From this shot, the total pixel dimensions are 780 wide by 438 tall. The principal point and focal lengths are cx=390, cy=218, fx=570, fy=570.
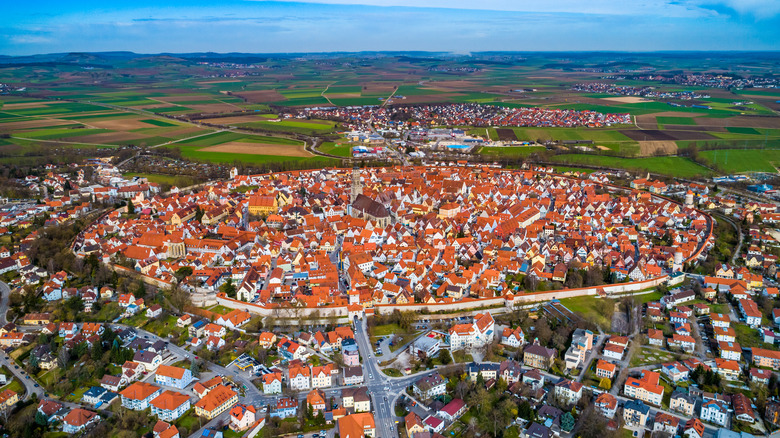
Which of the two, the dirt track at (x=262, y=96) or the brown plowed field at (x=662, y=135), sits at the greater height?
the dirt track at (x=262, y=96)

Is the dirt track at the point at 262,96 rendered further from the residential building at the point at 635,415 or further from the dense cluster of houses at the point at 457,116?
the residential building at the point at 635,415

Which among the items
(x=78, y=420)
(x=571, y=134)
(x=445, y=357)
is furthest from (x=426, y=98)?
(x=78, y=420)

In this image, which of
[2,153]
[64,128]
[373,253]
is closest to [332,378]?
[373,253]

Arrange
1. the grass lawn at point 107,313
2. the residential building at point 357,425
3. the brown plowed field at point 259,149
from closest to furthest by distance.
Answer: the residential building at point 357,425 → the grass lawn at point 107,313 → the brown plowed field at point 259,149

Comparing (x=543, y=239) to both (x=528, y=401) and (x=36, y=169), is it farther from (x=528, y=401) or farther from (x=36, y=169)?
(x=36, y=169)

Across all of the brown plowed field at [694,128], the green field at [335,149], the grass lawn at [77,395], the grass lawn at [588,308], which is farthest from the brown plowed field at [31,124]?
the brown plowed field at [694,128]

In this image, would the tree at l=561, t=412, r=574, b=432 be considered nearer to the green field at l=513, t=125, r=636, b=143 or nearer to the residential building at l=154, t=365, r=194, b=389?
the residential building at l=154, t=365, r=194, b=389

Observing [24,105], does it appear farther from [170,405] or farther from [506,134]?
[170,405]

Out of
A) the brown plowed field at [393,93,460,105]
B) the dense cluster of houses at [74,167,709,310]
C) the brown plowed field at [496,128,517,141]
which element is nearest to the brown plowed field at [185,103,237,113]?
the brown plowed field at [393,93,460,105]
